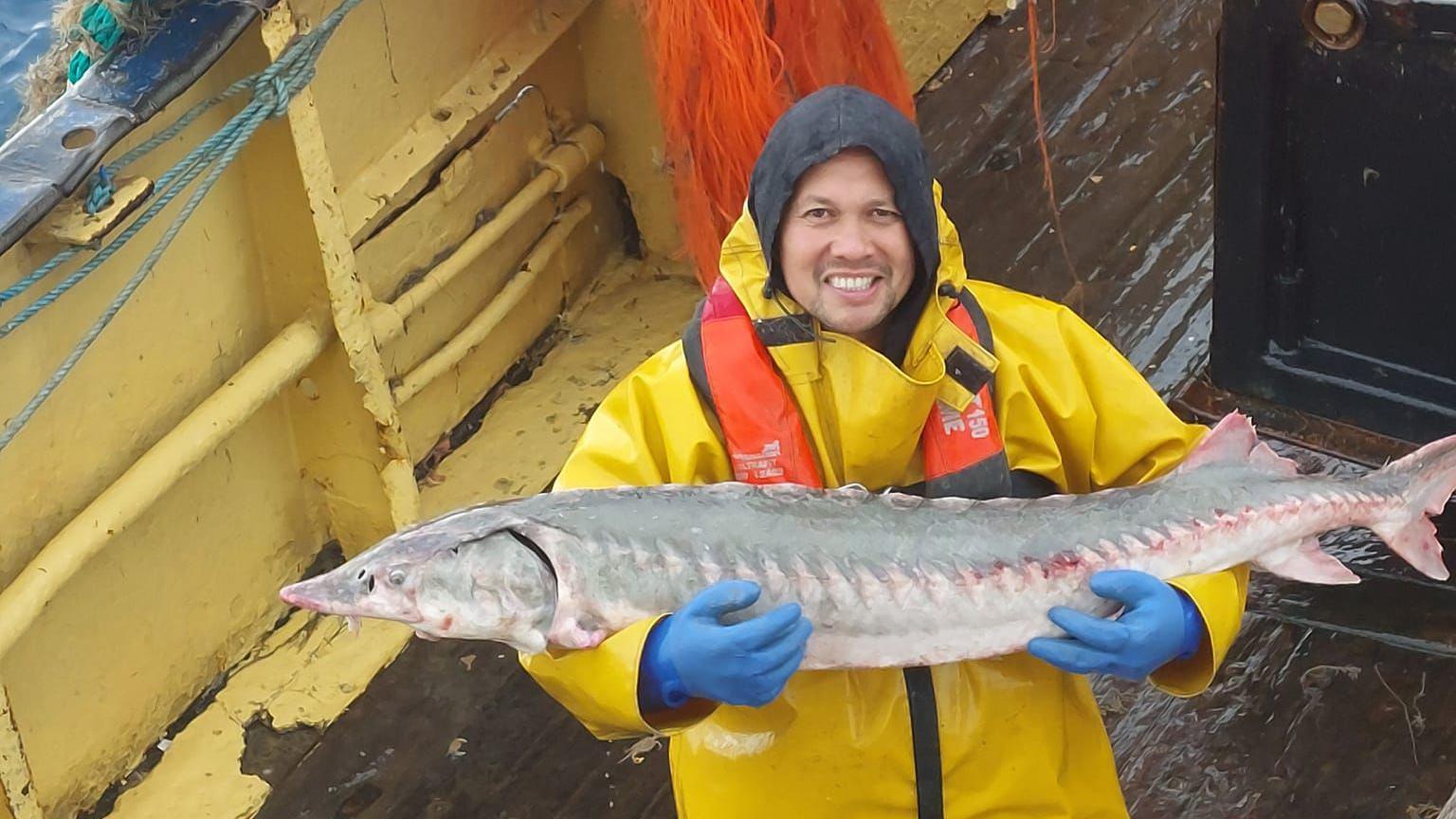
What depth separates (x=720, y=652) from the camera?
2014 millimetres

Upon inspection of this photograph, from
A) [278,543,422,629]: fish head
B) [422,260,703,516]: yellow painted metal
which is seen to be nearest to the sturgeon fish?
[278,543,422,629]: fish head

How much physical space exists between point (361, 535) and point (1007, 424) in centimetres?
198

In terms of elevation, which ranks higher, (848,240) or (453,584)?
(848,240)

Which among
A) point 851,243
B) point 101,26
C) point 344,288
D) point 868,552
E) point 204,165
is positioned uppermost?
point 101,26

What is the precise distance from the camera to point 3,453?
9.82 feet

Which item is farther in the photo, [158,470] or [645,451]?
[158,470]

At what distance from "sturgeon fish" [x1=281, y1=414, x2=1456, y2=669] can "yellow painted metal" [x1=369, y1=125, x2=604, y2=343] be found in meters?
1.65

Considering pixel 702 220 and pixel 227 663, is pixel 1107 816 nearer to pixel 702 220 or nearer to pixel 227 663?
pixel 702 220

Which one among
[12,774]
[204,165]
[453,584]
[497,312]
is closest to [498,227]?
[497,312]

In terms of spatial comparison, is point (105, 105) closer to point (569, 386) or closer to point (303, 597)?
point (303, 597)

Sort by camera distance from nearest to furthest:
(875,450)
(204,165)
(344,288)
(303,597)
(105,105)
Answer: (303,597), (875,450), (105,105), (204,165), (344,288)

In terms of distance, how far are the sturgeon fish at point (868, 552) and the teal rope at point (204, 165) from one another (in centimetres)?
106

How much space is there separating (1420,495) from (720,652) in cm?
109

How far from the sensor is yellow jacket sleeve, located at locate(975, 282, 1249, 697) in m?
2.30
